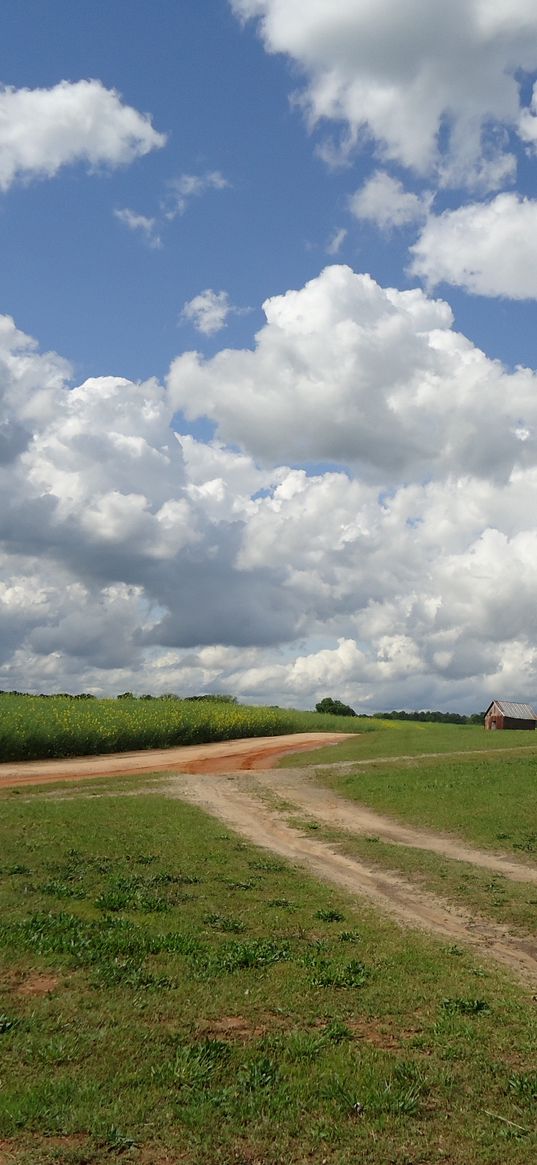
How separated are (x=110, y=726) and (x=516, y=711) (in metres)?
70.9

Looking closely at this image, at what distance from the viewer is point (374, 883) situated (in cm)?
1917

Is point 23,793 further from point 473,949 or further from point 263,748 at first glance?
point 263,748

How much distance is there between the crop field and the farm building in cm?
3968

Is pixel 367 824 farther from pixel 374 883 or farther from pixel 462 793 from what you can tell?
pixel 374 883

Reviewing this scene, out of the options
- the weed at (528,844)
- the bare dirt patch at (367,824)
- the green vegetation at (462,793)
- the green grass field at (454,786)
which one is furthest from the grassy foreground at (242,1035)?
the green grass field at (454,786)

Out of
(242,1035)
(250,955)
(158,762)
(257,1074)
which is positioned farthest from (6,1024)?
(158,762)

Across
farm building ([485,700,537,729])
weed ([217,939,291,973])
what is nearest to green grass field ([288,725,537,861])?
weed ([217,939,291,973])

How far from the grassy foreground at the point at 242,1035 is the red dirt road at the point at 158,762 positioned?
21679mm

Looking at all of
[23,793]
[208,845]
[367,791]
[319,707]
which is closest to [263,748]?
[367,791]

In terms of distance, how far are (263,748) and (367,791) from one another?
75.2 feet

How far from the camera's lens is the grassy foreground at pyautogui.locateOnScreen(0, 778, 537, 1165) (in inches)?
282

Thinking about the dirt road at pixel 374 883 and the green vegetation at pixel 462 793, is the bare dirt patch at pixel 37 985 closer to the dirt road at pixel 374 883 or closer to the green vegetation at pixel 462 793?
the dirt road at pixel 374 883

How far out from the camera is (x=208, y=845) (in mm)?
21344

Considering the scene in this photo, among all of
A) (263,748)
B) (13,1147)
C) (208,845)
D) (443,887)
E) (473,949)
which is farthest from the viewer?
(263,748)
